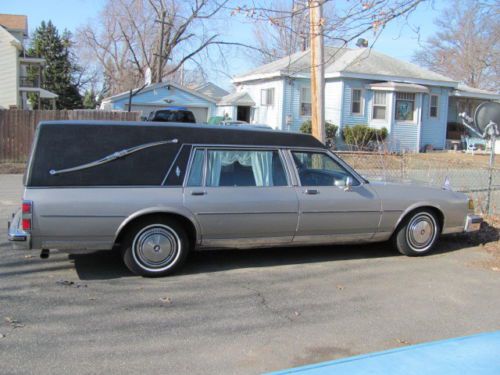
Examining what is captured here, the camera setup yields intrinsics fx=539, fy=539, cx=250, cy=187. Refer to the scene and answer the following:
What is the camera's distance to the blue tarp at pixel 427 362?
236 cm

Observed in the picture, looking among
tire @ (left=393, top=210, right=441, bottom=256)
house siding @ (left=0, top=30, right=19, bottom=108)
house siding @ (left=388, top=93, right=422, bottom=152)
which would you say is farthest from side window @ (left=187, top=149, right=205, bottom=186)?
house siding @ (left=0, top=30, right=19, bottom=108)

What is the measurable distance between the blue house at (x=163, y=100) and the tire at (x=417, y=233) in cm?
2899

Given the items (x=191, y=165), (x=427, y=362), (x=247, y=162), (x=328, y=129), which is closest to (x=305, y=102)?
(x=328, y=129)

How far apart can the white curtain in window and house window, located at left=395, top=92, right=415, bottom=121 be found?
72.5ft

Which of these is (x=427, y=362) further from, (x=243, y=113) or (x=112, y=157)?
(x=243, y=113)

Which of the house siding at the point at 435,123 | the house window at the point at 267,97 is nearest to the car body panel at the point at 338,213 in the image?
the house window at the point at 267,97

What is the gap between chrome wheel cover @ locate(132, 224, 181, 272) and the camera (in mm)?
5762

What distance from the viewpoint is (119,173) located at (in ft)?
18.8

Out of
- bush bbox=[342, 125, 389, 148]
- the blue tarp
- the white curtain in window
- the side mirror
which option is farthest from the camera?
bush bbox=[342, 125, 389, 148]

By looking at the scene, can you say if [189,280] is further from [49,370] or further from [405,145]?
[405,145]

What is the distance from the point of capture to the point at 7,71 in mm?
38875

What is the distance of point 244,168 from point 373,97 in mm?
22037

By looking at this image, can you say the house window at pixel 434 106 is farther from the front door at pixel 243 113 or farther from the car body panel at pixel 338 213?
the car body panel at pixel 338 213

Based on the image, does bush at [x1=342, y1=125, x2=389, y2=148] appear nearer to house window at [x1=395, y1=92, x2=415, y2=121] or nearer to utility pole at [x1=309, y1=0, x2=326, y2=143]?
house window at [x1=395, y1=92, x2=415, y2=121]
